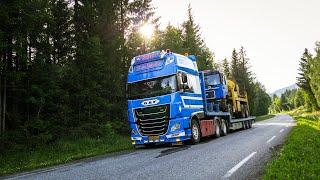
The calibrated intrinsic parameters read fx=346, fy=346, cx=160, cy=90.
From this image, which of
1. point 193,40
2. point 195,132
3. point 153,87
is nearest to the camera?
point 153,87

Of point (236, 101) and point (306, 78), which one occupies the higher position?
point (306, 78)

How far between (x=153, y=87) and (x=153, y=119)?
141cm

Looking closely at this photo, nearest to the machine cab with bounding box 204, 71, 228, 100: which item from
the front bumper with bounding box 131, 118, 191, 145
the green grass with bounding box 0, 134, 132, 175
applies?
the green grass with bounding box 0, 134, 132, 175

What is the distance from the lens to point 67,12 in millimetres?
23203

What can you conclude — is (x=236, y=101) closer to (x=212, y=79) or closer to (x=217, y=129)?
(x=212, y=79)

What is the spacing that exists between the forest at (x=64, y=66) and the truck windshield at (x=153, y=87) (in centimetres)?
476

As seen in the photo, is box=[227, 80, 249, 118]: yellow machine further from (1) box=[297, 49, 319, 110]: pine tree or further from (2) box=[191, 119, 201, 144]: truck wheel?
(1) box=[297, 49, 319, 110]: pine tree

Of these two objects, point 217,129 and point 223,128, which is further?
→ point 223,128

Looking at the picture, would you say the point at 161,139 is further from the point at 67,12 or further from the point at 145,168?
the point at 67,12

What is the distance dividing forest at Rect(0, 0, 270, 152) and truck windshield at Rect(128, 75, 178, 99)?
4.76 meters

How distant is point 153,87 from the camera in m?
15.2

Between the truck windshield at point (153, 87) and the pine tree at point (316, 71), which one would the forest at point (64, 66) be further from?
the pine tree at point (316, 71)

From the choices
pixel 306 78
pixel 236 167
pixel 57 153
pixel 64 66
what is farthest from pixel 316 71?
pixel 236 167

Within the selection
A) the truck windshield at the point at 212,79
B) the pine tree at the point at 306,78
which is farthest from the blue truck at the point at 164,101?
the pine tree at the point at 306,78
